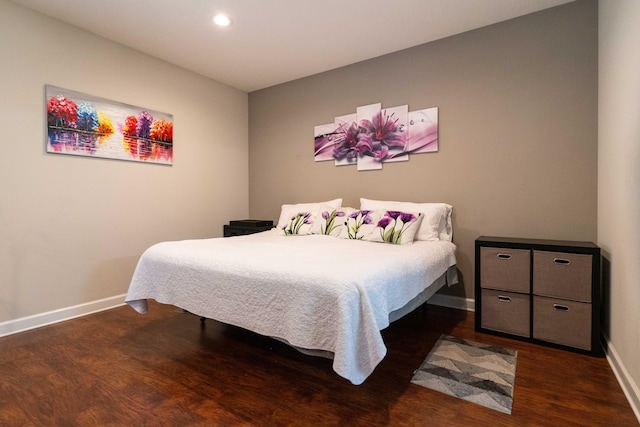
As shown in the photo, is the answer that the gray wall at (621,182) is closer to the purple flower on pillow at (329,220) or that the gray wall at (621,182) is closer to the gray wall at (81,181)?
the purple flower on pillow at (329,220)

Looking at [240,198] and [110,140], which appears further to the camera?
[240,198]

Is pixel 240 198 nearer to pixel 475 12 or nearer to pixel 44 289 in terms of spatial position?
pixel 44 289

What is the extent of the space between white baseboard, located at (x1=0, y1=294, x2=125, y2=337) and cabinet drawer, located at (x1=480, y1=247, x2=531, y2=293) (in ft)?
11.0

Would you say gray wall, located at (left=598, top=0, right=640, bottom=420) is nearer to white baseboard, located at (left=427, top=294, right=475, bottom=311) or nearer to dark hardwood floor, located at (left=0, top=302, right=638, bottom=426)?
dark hardwood floor, located at (left=0, top=302, right=638, bottom=426)

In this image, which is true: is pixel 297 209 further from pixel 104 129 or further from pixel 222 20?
pixel 104 129

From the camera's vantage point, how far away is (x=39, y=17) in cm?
253

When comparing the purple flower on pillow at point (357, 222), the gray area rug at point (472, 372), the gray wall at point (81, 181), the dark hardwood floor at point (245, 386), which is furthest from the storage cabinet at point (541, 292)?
the gray wall at point (81, 181)

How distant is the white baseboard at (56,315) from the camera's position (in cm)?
241

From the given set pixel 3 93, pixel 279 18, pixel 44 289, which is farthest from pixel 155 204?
pixel 279 18

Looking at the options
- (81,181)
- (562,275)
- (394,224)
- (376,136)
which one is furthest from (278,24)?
(562,275)

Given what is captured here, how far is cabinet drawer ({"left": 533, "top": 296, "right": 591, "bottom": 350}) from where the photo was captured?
80.3 inches

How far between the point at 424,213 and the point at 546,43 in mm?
1666

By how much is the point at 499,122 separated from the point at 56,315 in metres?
4.16

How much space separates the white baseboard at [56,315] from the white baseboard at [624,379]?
3824 mm
